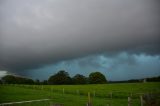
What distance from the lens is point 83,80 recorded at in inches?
4756

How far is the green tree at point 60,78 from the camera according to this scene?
118 meters

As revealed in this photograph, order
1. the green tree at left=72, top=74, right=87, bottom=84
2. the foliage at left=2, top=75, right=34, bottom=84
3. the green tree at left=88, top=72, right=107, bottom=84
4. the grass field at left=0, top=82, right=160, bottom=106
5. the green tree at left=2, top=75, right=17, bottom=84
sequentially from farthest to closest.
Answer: the green tree at left=72, top=74, right=87, bottom=84, the green tree at left=88, top=72, right=107, bottom=84, the green tree at left=2, top=75, right=17, bottom=84, the foliage at left=2, top=75, right=34, bottom=84, the grass field at left=0, top=82, right=160, bottom=106

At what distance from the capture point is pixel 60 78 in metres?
118

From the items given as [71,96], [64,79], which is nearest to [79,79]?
[64,79]

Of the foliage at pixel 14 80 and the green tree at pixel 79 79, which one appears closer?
the foliage at pixel 14 80

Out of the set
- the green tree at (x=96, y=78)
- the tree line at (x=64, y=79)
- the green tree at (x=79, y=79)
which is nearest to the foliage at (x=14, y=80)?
the tree line at (x=64, y=79)

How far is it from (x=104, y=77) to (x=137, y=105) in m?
82.4

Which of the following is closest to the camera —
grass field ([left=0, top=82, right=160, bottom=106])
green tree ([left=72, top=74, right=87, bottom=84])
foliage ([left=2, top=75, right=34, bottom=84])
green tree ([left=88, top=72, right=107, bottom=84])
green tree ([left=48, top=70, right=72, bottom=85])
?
grass field ([left=0, top=82, right=160, bottom=106])

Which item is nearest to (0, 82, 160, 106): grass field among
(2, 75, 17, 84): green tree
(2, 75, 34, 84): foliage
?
(2, 75, 34, 84): foliage

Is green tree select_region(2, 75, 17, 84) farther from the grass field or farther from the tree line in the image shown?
the grass field

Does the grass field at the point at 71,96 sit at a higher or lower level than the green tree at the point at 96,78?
lower

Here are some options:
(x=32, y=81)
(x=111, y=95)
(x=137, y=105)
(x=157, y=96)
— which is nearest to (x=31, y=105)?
(x=137, y=105)

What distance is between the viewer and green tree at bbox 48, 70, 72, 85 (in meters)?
118

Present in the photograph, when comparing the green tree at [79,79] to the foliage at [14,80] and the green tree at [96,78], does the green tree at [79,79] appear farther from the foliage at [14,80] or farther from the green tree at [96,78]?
the foliage at [14,80]
